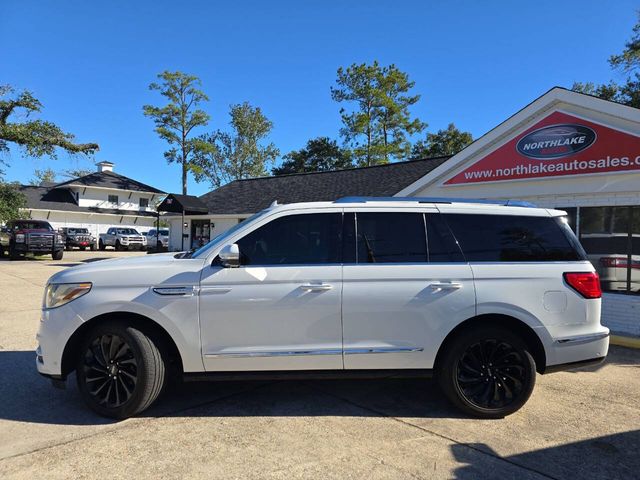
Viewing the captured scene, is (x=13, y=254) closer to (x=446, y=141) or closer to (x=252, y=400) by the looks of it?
(x=252, y=400)

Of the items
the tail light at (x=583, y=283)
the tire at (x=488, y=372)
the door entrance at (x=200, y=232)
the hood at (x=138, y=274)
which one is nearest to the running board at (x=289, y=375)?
the tire at (x=488, y=372)

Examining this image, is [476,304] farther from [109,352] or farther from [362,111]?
[362,111]

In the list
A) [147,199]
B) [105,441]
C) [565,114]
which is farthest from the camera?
[147,199]

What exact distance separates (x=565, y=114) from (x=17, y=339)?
9.83m

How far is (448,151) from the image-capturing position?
43094 millimetres

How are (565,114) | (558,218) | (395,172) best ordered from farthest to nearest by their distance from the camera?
(395,172) < (565,114) < (558,218)

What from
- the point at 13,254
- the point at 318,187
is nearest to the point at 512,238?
the point at 318,187

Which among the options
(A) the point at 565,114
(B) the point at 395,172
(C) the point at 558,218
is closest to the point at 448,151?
(B) the point at 395,172

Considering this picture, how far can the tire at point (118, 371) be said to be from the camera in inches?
155

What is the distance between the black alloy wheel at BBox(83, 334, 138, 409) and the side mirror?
1138mm

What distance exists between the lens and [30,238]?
73.9 ft

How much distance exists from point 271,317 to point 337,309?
1.90ft

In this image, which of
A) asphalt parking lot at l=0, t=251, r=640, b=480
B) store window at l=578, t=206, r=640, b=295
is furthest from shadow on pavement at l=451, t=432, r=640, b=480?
store window at l=578, t=206, r=640, b=295

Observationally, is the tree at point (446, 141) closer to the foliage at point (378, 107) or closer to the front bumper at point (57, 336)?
the foliage at point (378, 107)
